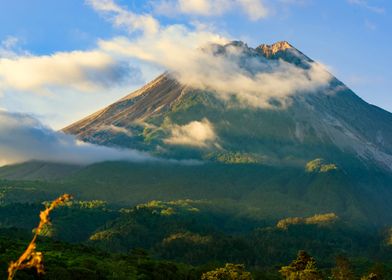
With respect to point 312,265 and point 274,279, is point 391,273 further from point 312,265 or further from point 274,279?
point 312,265

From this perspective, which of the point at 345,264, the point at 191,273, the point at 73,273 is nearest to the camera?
the point at 73,273

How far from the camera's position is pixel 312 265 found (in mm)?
92125

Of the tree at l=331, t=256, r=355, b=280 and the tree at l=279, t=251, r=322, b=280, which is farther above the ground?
the tree at l=279, t=251, r=322, b=280

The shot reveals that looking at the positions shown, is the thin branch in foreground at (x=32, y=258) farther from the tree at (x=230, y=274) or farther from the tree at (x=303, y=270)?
the tree at (x=303, y=270)

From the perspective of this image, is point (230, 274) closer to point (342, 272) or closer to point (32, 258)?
point (342, 272)

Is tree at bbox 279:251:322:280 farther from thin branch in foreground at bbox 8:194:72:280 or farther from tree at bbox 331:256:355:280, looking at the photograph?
thin branch in foreground at bbox 8:194:72:280

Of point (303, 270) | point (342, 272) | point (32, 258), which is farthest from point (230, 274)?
point (32, 258)

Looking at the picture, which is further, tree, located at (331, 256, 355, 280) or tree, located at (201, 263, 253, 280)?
tree, located at (331, 256, 355, 280)

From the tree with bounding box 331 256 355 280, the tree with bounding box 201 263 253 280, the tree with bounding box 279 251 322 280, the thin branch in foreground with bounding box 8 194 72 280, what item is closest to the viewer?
the thin branch in foreground with bounding box 8 194 72 280

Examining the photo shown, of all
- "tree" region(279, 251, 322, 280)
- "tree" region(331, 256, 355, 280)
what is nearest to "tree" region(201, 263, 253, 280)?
"tree" region(279, 251, 322, 280)

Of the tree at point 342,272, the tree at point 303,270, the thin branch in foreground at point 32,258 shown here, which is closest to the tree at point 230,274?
the tree at point 303,270

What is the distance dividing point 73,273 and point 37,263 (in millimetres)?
98082

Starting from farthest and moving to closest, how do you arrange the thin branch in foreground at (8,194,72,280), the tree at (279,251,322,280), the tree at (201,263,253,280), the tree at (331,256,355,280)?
the tree at (331,256,355,280), the tree at (279,251,322,280), the tree at (201,263,253,280), the thin branch in foreground at (8,194,72,280)

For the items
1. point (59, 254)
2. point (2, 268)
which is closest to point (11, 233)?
point (59, 254)
